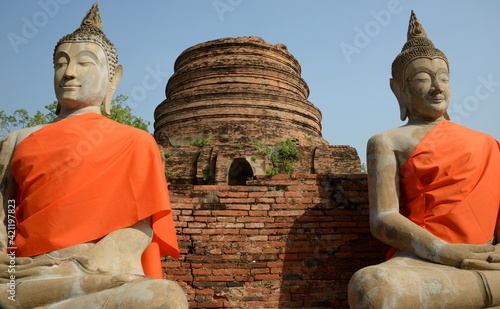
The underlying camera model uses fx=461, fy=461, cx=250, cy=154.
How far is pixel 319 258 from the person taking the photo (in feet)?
17.8

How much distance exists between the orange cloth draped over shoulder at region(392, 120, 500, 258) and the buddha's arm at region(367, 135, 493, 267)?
0.15 metres

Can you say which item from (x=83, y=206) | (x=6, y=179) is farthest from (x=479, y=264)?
(x=6, y=179)

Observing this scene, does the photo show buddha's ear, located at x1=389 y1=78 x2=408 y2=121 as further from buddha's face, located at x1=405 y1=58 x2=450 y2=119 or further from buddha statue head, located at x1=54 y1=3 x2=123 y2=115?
buddha statue head, located at x1=54 y1=3 x2=123 y2=115

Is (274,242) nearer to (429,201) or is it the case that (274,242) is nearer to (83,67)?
(429,201)

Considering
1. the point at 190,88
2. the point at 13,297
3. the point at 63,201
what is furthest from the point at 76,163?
the point at 190,88

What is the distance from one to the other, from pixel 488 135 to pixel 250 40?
9.20m

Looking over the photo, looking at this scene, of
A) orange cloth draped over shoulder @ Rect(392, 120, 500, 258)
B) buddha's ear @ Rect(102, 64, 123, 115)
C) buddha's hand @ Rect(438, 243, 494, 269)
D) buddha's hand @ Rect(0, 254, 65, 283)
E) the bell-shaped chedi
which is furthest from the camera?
the bell-shaped chedi

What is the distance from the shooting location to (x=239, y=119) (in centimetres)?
1141

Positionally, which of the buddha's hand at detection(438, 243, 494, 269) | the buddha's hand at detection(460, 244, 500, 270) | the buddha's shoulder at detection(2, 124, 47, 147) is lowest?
the buddha's hand at detection(460, 244, 500, 270)

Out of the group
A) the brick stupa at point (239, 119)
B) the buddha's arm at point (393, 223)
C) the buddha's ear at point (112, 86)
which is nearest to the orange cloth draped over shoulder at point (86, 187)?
the buddha's ear at point (112, 86)

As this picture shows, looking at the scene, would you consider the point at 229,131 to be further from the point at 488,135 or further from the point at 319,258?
the point at 488,135

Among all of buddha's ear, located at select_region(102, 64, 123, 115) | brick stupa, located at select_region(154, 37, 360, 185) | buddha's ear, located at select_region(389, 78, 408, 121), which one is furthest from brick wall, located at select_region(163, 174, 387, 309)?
brick stupa, located at select_region(154, 37, 360, 185)

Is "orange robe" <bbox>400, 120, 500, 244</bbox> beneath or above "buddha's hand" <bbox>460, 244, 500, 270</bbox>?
above

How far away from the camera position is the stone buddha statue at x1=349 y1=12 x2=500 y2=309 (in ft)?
10.5
